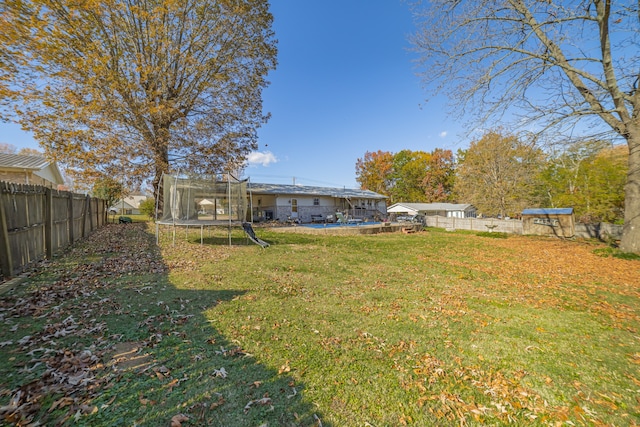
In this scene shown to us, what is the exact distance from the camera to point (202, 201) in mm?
11359

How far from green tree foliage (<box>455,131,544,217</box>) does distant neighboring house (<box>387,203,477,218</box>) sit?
8.36 meters

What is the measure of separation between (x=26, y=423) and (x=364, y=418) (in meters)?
2.47

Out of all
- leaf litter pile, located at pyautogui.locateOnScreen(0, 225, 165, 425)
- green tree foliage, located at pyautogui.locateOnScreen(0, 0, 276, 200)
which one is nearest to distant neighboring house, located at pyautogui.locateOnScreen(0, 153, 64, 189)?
green tree foliage, located at pyautogui.locateOnScreen(0, 0, 276, 200)

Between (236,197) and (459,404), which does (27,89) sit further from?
(459,404)

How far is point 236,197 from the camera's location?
1094 cm

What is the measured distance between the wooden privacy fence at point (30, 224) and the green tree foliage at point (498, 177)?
30.4m

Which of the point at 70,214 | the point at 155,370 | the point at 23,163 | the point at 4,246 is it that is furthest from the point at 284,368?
the point at 23,163

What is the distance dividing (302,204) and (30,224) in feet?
69.4

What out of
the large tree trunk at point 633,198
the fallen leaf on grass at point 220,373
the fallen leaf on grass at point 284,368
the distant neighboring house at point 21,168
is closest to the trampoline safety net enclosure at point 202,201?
the fallen leaf on grass at point 220,373

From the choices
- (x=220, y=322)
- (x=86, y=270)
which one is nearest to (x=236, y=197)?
(x=86, y=270)

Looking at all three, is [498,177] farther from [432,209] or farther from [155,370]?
[155,370]

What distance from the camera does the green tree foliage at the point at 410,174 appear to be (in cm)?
4834

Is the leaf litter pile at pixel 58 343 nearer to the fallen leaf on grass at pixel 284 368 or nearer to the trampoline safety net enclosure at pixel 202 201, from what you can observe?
the fallen leaf on grass at pixel 284 368

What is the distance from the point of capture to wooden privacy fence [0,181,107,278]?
15.8 ft
